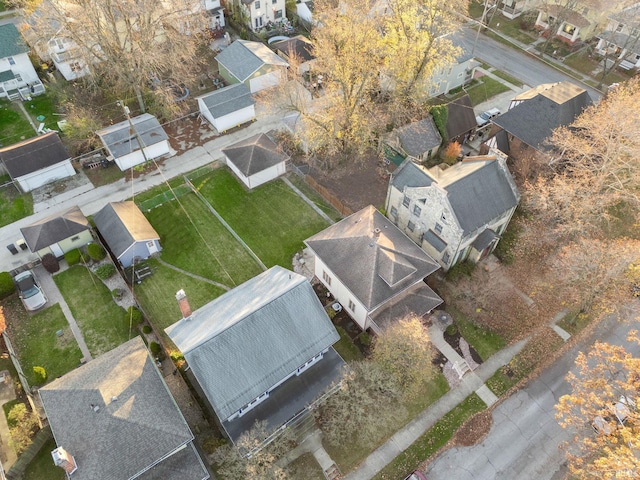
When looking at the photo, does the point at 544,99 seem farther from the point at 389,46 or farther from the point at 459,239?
the point at 459,239

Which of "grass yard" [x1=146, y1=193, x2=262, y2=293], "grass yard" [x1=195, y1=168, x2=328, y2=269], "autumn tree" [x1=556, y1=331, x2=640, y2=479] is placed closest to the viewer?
"autumn tree" [x1=556, y1=331, x2=640, y2=479]

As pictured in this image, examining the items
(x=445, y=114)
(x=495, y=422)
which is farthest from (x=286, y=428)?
(x=445, y=114)

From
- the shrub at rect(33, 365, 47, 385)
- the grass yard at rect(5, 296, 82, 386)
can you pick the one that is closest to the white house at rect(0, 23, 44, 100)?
the grass yard at rect(5, 296, 82, 386)

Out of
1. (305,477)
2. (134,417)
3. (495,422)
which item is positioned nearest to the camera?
(134,417)

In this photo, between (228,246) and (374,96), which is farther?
(374,96)

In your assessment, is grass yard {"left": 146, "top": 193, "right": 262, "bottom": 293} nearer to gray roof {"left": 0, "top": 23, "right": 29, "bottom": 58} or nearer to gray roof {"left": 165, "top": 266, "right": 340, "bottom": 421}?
gray roof {"left": 165, "top": 266, "right": 340, "bottom": 421}
